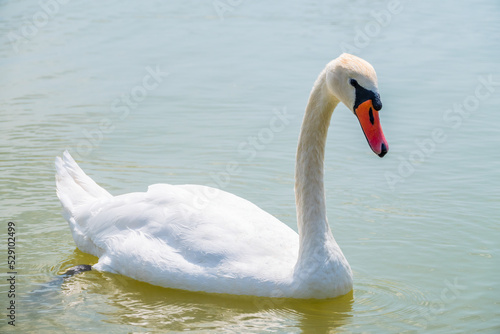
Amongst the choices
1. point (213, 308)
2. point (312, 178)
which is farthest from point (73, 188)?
point (312, 178)

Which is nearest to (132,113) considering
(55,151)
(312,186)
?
(55,151)

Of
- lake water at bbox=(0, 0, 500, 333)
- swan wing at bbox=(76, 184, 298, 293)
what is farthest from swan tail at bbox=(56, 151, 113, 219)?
lake water at bbox=(0, 0, 500, 333)

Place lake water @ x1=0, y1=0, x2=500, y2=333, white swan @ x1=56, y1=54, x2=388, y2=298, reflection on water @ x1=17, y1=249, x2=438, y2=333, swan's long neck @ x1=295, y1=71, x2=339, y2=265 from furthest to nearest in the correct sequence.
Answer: lake water @ x1=0, y1=0, x2=500, y2=333 → swan's long neck @ x1=295, y1=71, x2=339, y2=265 → reflection on water @ x1=17, y1=249, x2=438, y2=333 → white swan @ x1=56, y1=54, x2=388, y2=298

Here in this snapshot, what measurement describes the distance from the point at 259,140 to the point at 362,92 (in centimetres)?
518

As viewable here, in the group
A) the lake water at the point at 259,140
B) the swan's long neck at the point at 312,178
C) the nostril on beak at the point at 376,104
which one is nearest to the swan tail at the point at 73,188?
the lake water at the point at 259,140

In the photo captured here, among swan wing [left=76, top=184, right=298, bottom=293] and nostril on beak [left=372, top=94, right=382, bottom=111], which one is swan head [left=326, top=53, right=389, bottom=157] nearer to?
nostril on beak [left=372, top=94, right=382, bottom=111]

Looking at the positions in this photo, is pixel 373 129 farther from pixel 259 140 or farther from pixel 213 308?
pixel 259 140

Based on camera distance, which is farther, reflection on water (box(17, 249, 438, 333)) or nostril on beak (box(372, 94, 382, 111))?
reflection on water (box(17, 249, 438, 333))

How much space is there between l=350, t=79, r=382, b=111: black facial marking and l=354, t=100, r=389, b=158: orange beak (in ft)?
0.13

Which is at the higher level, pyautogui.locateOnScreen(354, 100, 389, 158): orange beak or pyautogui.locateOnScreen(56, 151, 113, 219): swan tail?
pyautogui.locateOnScreen(354, 100, 389, 158): orange beak

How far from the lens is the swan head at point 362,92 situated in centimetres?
618

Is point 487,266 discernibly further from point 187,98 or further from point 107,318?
point 187,98

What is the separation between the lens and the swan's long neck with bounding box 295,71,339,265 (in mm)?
6906

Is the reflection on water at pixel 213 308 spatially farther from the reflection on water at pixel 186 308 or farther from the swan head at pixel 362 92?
the swan head at pixel 362 92
